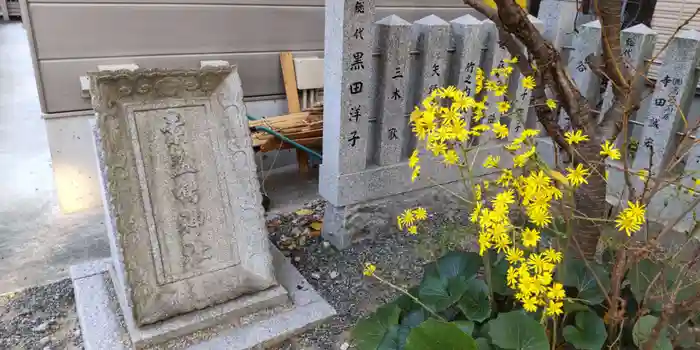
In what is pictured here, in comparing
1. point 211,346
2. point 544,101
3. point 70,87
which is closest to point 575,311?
point 544,101

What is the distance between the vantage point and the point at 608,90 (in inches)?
141

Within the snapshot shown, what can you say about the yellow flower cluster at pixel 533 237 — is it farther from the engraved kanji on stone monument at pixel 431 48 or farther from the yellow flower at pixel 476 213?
the engraved kanji on stone monument at pixel 431 48

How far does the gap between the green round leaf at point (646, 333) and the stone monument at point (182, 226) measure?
1408mm

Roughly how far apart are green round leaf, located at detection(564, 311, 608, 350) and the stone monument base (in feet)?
4.10

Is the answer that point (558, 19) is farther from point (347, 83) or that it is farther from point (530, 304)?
point (530, 304)

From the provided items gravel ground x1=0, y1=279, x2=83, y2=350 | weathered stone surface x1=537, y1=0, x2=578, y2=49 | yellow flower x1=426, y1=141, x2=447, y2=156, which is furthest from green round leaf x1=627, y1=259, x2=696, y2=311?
weathered stone surface x1=537, y1=0, x2=578, y2=49

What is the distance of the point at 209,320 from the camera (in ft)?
7.47

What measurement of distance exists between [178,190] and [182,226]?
0.18 metres

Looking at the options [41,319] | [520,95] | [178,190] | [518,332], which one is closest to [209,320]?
[178,190]

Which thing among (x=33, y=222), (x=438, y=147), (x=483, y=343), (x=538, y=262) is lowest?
(x=33, y=222)

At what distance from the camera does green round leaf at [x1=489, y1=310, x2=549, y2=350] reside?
Result: 1430 millimetres

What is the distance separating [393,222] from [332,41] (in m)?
1.31

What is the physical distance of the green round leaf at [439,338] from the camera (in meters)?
1.39

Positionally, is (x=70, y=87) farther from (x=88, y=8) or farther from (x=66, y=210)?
(x=66, y=210)
